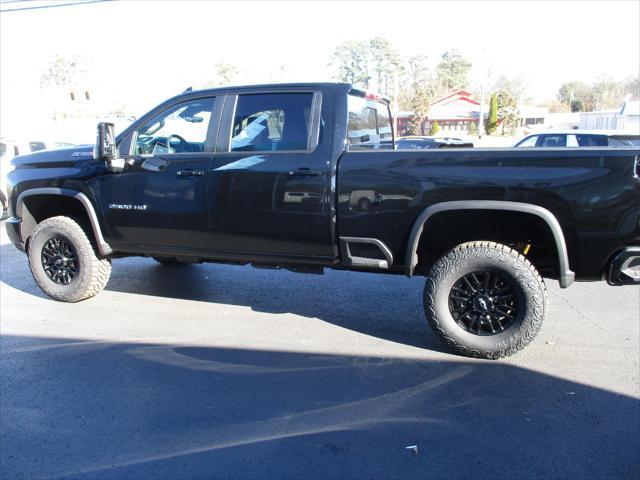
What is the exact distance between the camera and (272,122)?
14.4 ft

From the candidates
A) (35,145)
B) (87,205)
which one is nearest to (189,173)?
(87,205)

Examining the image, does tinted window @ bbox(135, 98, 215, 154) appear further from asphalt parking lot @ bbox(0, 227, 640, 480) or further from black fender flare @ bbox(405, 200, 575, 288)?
black fender flare @ bbox(405, 200, 575, 288)

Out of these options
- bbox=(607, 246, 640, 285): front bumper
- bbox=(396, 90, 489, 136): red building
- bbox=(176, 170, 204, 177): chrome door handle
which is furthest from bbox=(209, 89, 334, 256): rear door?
bbox=(396, 90, 489, 136): red building

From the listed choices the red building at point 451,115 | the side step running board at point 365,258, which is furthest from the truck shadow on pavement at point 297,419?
the red building at point 451,115

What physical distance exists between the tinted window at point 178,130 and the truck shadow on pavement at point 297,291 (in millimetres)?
1639

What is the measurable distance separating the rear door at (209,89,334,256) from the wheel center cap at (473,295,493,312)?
4.05ft

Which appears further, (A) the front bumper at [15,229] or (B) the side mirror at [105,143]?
(A) the front bumper at [15,229]

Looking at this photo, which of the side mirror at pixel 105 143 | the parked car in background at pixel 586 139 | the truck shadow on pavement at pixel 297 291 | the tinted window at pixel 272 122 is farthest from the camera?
the parked car in background at pixel 586 139

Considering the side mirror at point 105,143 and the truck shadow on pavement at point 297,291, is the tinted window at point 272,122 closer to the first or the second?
the side mirror at point 105,143

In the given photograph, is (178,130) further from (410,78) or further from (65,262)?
(410,78)

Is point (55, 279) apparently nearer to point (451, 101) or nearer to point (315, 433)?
point (315, 433)

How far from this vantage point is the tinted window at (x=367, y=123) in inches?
172

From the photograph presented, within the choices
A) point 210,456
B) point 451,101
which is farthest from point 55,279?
point 451,101

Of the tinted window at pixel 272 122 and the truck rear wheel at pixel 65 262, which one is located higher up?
the tinted window at pixel 272 122
